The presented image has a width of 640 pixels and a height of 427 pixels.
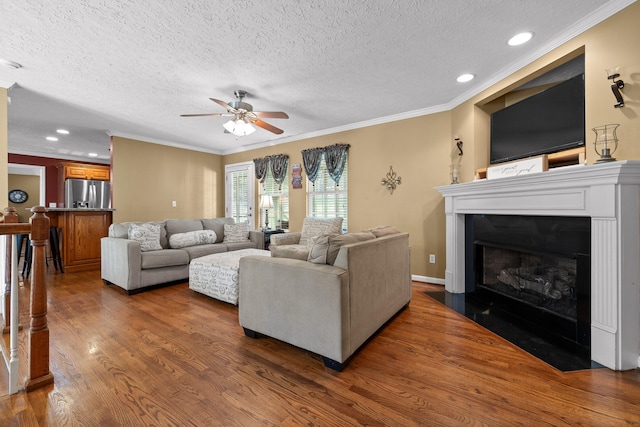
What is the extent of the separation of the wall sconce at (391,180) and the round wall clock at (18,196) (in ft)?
34.4

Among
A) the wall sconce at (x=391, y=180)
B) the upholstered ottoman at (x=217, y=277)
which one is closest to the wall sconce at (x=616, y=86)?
the wall sconce at (x=391, y=180)

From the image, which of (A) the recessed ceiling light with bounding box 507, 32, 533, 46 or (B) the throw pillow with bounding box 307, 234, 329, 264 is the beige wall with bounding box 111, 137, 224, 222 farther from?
(A) the recessed ceiling light with bounding box 507, 32, 533, 46

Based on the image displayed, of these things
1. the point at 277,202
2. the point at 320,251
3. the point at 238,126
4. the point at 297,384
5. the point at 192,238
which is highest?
the point at 238,126

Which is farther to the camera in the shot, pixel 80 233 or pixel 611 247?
pixel 80 233

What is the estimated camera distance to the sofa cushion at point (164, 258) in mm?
3531

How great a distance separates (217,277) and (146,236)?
57.5 inches

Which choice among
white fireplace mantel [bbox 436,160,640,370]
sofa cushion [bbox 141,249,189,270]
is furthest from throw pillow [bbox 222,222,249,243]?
white fireplace mantel [bbox 436,160,640,370]

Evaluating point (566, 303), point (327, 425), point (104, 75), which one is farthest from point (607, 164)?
point (104, 75)

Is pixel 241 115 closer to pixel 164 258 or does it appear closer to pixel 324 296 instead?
pixel 164 258

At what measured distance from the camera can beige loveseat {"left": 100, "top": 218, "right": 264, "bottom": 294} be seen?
3426 mm

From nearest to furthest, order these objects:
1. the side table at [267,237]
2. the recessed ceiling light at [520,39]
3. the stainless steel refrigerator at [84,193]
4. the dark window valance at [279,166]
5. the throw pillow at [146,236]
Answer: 1. the recessed ceiling light at [520,39]
2. the throw pillow at [146,236]
3. the side table at [267,237]
4. the dark window valance at [279,166]
5. the stainless steel refrigerator at [84,193]

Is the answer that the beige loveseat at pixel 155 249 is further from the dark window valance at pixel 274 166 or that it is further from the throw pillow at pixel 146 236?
the dark window valance at pixel 274 166

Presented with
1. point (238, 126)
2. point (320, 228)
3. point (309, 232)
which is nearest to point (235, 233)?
point (309, 232)

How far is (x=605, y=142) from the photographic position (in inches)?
76.2
